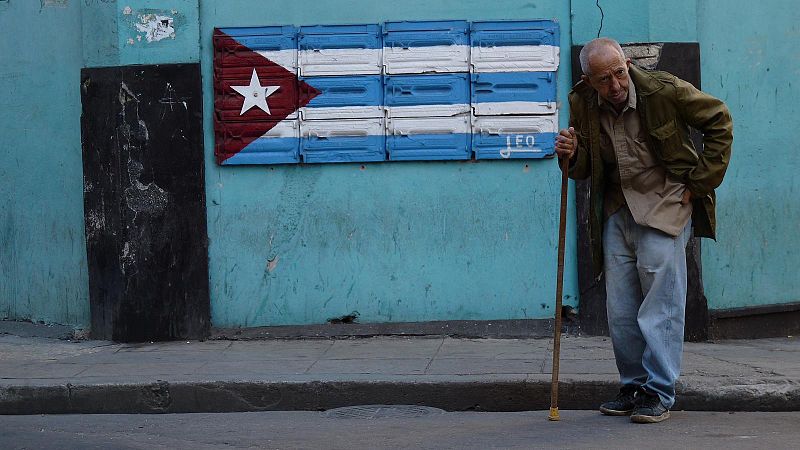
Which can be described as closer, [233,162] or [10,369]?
[10,369]

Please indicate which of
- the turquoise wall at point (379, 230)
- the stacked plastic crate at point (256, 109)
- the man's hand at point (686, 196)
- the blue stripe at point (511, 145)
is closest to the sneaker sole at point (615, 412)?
the man's hand at point (686, 196)

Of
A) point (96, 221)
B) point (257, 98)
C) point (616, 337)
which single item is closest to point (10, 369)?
point (96, 221)

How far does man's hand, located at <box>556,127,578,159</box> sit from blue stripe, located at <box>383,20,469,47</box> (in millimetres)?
2463

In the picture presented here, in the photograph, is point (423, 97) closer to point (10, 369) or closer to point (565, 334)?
point (565, 334)

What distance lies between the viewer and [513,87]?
8297 mm

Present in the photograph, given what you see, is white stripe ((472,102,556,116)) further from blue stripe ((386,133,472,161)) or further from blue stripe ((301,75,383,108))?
blue stripe ((301,75,383,108))

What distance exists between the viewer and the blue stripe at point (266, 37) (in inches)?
329

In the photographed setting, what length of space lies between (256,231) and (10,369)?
1944 millimetres

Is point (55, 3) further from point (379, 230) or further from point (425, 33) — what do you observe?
point (379, 230)

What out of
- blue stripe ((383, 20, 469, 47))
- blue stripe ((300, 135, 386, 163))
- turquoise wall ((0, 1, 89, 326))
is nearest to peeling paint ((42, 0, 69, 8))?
turquoise wall ((0, 1, 89, 326))

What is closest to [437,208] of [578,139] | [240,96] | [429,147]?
[429,147]

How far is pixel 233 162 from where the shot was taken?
8.41m

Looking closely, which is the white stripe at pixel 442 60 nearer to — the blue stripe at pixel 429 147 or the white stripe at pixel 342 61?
the white stripe at pixel 342 61

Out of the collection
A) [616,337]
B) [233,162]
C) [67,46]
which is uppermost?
[67,46]
